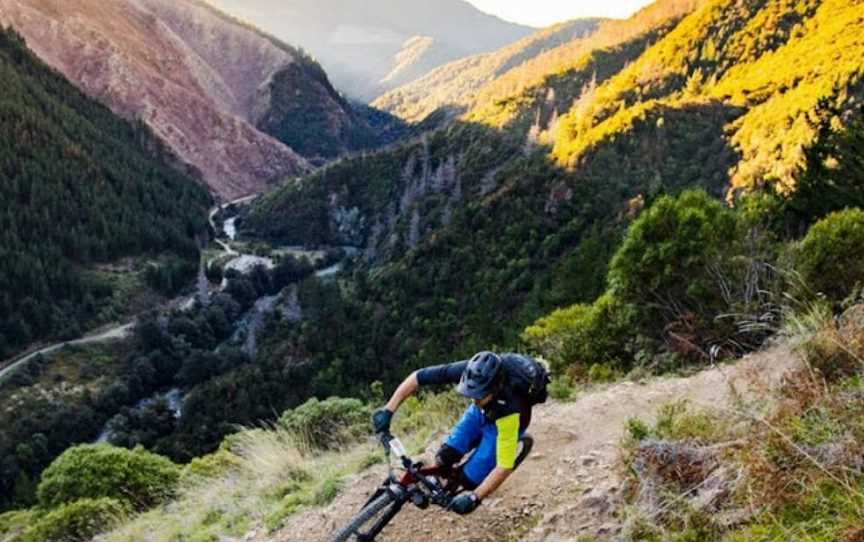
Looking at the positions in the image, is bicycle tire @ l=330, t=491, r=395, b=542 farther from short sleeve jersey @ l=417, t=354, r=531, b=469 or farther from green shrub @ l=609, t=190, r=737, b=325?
green shrub @ l=609, t=190, r=737, b=325

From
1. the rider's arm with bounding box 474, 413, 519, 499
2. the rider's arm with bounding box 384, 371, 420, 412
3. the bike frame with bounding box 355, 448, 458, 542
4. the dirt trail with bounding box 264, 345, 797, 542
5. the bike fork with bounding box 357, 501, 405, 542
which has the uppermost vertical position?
the rider's arm with bounding box 384, 371, 420, 412

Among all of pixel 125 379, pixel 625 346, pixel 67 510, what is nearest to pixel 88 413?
pixel 125 379

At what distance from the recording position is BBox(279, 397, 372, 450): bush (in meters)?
9.66

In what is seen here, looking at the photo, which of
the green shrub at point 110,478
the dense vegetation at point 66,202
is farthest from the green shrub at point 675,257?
the dense vegetation at point 66,202

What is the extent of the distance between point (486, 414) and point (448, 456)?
615mm

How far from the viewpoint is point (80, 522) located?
30.8 ft

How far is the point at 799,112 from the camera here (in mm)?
37562

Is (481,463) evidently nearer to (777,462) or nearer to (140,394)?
(777,462)

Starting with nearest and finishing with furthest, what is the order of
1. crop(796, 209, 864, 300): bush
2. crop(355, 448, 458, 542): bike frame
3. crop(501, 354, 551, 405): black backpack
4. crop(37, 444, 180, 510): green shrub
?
1. crop(355, 448, 458, 542): bike frame
2. crop(501, 354, 551, 405): black backpack
3. crop(796, 209, 864, 300): bush
4. crop(37, 444, 180, 510): green shrub

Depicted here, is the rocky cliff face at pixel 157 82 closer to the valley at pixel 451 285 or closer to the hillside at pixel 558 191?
the valley at pixel 451 285

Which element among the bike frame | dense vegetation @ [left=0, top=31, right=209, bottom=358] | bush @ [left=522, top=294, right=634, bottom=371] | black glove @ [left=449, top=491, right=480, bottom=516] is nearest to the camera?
black glove @ [left=449, top=491, right=480, bottom=516]

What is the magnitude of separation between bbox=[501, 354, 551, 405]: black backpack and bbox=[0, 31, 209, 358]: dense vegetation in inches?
2298

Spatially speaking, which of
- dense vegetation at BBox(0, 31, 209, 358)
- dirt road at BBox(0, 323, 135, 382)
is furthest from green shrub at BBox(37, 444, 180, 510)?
dense vegetation at BBox(0, 31, 209, 358)

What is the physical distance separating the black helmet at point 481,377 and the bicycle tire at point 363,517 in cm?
92
